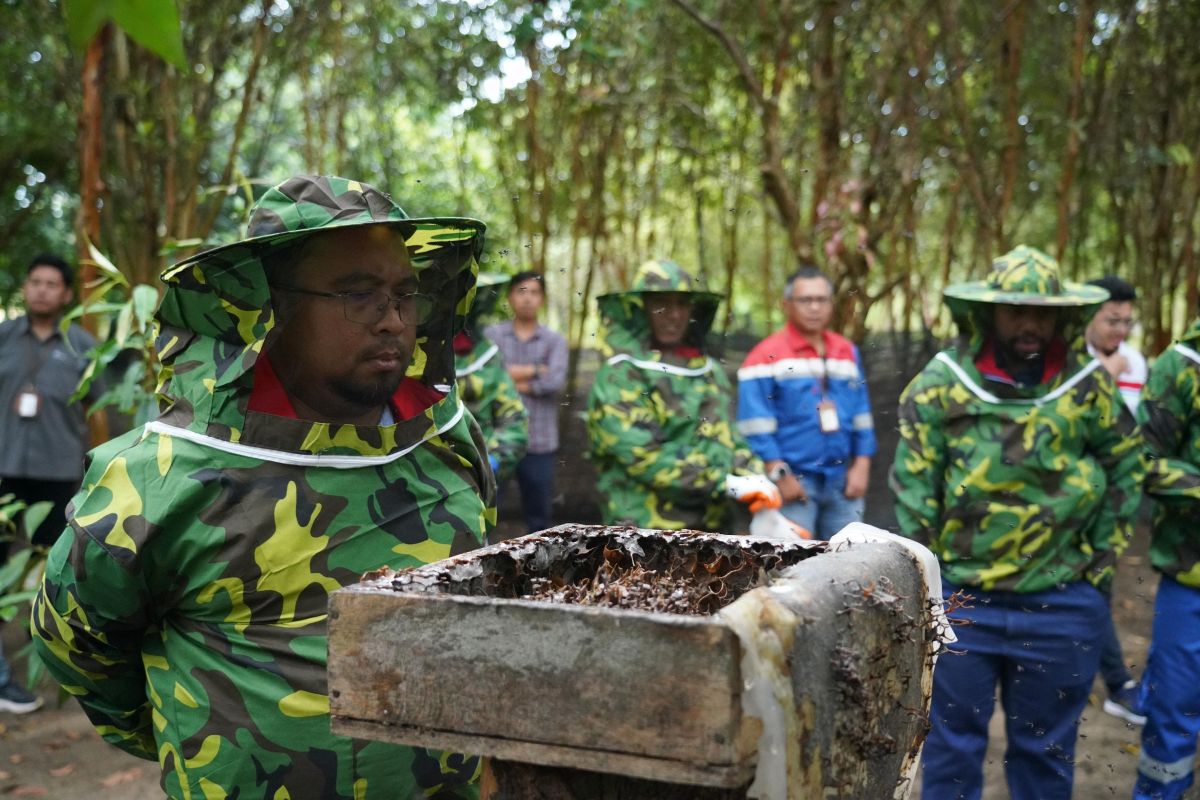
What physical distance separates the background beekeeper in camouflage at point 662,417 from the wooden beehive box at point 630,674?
3538mm

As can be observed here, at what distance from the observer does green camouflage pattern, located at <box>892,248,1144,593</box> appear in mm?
4301

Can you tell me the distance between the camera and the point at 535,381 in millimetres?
7875

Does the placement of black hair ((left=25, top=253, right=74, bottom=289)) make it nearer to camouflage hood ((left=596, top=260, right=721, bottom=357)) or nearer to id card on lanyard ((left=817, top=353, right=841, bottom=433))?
camouflage hood ((left=596, top=260, right=721, bottom=357))

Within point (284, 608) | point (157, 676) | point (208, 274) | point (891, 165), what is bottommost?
point (157, 676)

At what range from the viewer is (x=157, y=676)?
2.58m

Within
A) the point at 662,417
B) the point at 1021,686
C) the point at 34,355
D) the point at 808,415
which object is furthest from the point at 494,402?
the point at 1021,686

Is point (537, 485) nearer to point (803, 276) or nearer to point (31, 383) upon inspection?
point (803, 276)

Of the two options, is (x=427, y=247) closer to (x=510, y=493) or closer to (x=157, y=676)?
(x=157, y=676)

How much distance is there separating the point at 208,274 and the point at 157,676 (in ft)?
2.87

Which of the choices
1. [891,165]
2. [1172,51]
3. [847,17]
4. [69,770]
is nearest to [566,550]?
[69,770]

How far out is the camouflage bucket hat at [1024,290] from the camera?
429cm

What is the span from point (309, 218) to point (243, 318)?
10.0 inches

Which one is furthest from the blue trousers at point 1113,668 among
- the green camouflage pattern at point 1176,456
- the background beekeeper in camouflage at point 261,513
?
the background beekeeper in camouflage at point 261,513

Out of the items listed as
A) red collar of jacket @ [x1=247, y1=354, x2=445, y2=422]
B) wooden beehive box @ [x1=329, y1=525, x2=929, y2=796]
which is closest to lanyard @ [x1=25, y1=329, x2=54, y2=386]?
red collar of jacket @ [x1=247, y1=354, x2=445, y2=422]
